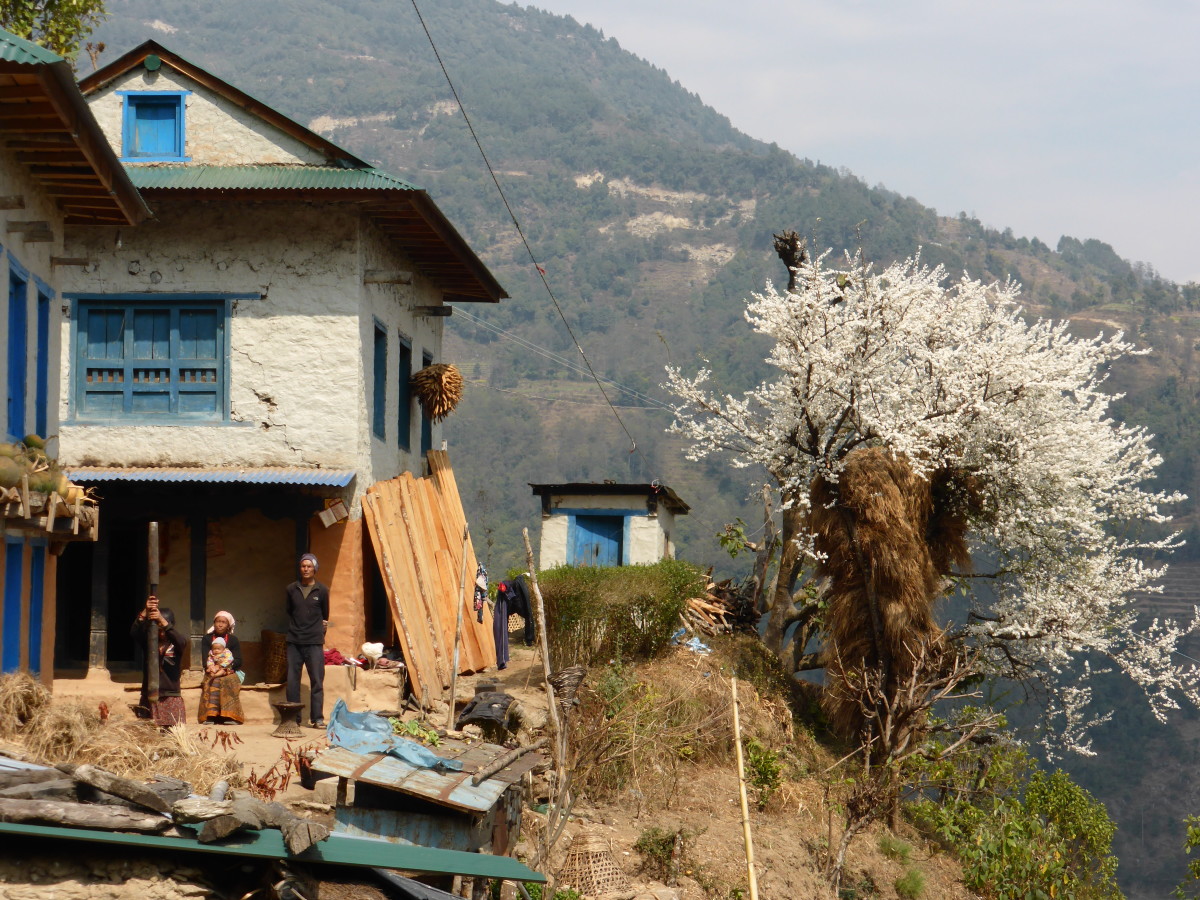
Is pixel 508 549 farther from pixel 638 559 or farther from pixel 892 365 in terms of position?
pixel 892 365

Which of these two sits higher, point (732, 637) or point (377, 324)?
point (377, 324)

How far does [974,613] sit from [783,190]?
16781cm

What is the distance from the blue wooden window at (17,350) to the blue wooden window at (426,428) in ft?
27.8

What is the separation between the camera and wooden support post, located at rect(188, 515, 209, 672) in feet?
52.7

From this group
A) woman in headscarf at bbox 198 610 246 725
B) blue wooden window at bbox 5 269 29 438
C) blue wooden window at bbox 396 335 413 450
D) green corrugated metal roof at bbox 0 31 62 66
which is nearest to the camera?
green corrugated metal roof at bbox 0 31 62 66

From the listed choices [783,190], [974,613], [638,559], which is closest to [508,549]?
[638,559]

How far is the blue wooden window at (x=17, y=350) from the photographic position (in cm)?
1166

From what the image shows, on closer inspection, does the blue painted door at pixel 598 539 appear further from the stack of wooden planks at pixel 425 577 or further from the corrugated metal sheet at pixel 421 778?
the corrugated metal sheet at pixel 421 778

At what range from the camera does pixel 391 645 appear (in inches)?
675

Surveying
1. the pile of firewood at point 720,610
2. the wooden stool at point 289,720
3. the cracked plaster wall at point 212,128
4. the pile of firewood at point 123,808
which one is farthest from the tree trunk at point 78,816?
the pile of firewood at point 720,610

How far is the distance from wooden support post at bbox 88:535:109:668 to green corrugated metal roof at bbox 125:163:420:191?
410 cm

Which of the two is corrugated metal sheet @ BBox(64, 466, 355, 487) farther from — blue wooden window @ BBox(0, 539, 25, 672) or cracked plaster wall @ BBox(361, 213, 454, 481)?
blue wooden window @ BBox(0, 539, 25, 672)

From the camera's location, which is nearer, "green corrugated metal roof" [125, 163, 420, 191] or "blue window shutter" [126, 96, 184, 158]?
"green corrugated metal roof" [125, 163, 420, 191]

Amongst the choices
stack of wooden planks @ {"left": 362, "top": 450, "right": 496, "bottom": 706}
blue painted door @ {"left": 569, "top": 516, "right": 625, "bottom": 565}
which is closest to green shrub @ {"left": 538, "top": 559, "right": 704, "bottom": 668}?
stack of wooden planks @ {"left": 362, "top": 450, "right": 496, "bottom": 706}
